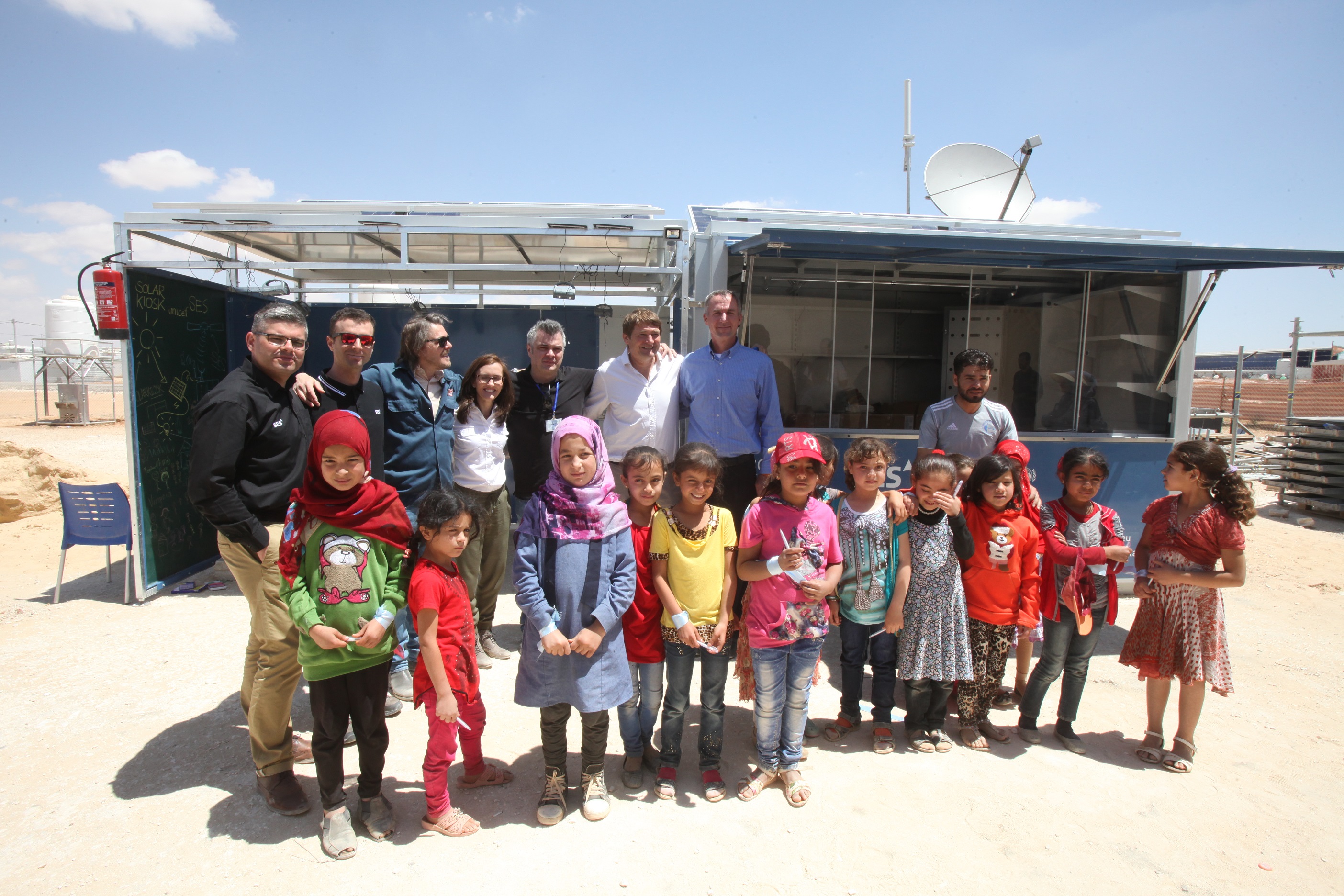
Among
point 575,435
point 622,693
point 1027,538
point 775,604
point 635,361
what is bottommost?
point 622,693

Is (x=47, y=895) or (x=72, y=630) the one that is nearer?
(x=47, y=895)

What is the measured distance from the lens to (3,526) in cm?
678

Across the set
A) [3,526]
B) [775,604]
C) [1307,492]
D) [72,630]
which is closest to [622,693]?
[775,604]

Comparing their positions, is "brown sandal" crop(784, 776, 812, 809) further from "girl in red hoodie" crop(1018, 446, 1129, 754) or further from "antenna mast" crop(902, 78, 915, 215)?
"antenna mast" crop(902, 78, 915, 215)

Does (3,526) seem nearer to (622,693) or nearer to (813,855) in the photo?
(622,693)

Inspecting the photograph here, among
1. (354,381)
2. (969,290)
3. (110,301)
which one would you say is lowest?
(354,381)

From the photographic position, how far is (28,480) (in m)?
7.43

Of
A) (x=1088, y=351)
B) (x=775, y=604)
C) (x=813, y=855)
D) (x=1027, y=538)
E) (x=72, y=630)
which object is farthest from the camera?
(x=1088, y=351)

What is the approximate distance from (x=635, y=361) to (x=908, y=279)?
4.76 meters

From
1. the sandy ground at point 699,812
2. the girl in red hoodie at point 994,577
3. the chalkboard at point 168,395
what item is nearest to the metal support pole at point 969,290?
the girl in red hoodie at point 994,577

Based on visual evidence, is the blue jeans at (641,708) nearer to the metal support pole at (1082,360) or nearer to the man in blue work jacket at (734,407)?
the man in blue work jacket at (734,407)

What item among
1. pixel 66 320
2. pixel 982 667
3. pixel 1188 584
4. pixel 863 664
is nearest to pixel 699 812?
pixel 863 664

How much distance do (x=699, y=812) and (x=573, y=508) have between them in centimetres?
129

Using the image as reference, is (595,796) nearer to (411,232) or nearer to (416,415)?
(416,415)
